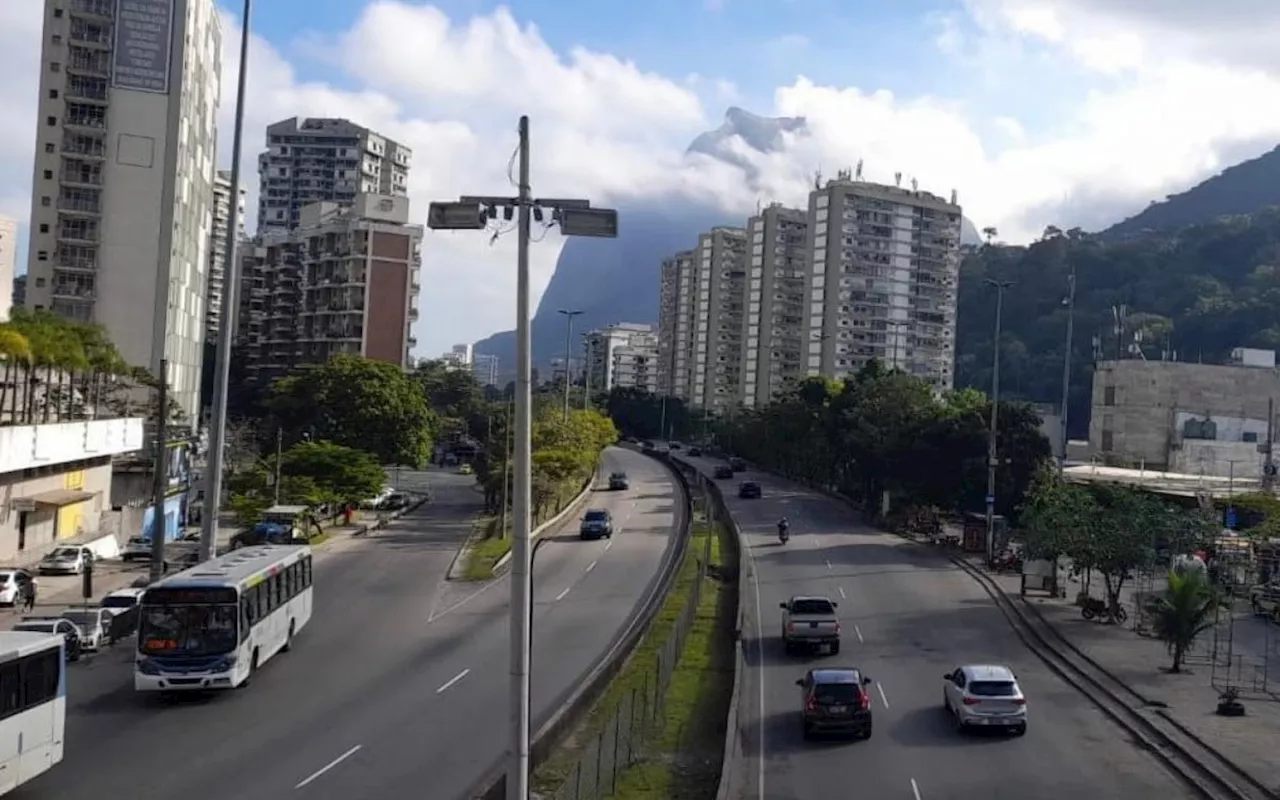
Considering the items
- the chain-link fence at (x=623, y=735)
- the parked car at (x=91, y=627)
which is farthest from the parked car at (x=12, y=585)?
the chain-link fence at (x=623, y=735)

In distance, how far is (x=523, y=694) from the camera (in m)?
11.5

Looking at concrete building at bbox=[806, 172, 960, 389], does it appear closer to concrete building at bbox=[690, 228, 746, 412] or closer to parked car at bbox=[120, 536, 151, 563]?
concrete building at bbox=[690, 228, 746, 412]

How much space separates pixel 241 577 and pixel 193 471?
149ft

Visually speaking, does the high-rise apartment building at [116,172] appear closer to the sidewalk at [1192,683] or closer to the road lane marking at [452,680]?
the road lane marking at [452,680]

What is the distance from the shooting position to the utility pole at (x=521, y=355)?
11391mm

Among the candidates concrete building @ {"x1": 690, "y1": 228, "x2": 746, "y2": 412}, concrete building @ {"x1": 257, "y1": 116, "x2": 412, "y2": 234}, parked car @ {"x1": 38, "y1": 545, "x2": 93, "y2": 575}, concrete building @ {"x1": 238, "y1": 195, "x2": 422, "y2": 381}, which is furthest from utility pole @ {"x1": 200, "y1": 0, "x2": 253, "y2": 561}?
concrete building @ {"x1": 257, "y1": 116, "x2": 412, "y2": 234}

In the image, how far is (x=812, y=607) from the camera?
29.3 metres

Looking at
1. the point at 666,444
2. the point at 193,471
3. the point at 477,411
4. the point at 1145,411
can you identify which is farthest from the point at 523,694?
the point at 666,444

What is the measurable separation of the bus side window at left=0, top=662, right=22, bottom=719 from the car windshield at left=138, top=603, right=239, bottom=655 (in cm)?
619

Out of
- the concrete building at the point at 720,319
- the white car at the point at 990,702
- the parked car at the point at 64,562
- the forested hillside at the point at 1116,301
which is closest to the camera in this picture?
the white car at the point at 990,702

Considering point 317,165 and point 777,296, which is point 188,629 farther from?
point 317,165

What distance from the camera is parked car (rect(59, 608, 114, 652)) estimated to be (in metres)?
27.0

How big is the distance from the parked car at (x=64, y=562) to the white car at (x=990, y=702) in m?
30.3

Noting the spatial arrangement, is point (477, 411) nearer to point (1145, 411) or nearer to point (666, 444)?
point (666, 444)
